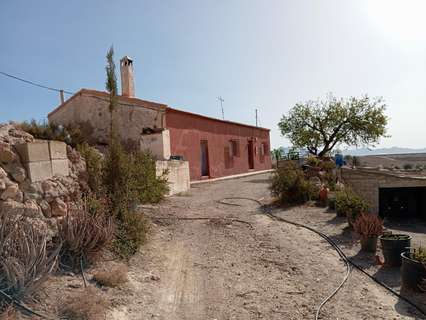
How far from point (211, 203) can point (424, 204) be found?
1324 centimetres

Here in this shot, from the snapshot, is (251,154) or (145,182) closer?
(145,182)

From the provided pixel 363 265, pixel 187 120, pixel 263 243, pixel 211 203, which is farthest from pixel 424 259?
pixel 187 120

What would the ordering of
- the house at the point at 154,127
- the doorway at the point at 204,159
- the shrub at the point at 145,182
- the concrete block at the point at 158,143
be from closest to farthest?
the shrub at the point at 145,182
the concrete block at the point at 158,143
the house at the point at 154,127
the doorway at the point at 204,159

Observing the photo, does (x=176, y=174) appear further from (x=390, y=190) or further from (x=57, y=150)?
(x=390, y=190)

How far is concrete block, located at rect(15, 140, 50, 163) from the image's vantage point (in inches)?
175

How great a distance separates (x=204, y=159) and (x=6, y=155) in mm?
14648

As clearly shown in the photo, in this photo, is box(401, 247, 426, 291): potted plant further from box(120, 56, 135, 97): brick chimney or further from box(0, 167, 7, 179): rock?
box(120, 56, 135, 97): brick chimney

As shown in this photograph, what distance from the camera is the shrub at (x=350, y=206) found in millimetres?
7722

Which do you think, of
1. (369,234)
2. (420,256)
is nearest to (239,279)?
(420,256)

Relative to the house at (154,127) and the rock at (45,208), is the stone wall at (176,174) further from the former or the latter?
the rock at (45,208)

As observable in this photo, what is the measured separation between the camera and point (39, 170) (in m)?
4.65

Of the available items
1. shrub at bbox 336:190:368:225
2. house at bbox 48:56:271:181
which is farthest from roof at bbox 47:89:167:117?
shrub at bbox 336:190:368:225

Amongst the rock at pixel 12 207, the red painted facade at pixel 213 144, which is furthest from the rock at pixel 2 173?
the red painted facade at pixel 213 144

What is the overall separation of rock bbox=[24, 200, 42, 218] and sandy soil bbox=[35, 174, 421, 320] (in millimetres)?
972
